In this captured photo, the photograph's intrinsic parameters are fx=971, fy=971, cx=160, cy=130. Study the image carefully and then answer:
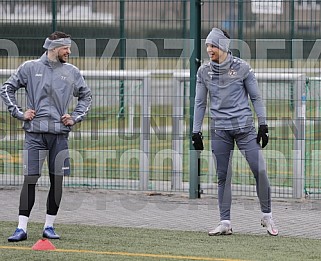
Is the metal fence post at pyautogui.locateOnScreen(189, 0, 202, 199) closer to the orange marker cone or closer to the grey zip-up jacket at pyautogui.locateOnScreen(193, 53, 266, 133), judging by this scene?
the grey zip-up jacket at pyautogui.locateOnScreen(193, 53, 266, 133)

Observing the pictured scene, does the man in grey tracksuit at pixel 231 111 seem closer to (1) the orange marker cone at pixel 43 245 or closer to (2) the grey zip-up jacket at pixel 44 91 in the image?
(2) the grey zip-up jacket at pixel 44 91

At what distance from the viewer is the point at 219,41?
9188mm

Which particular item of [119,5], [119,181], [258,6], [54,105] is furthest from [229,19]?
[54,105]

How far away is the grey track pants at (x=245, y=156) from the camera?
929 cm

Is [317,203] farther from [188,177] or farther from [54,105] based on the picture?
[54,105]

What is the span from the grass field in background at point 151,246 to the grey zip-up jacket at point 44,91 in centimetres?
107

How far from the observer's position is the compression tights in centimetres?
888

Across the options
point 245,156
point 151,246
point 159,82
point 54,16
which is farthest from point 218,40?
point 54,16

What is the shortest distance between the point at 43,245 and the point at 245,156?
7.36 feet

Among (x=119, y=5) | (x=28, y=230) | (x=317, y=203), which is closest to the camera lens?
(x=28, y=230)

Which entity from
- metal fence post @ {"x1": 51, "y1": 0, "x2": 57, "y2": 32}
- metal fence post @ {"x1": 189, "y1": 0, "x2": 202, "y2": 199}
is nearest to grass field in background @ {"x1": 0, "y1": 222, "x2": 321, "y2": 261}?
metal fence post @ {"x1": 189, "y1": 0, "x2": 202, "y2": 199}

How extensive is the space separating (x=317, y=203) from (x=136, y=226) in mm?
2837

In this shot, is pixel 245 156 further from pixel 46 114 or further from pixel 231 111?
pixel 46 114

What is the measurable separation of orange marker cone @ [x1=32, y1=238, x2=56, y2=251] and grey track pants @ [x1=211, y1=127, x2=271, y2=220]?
6.10 feet
